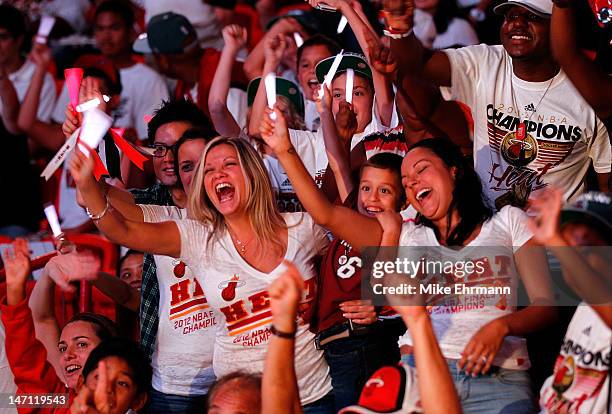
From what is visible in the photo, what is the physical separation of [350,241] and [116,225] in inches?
33.0

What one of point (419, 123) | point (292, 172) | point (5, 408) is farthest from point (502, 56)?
point (5, 408)

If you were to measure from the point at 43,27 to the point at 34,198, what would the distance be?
1.08m

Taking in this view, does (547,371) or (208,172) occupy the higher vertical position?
(208,172)

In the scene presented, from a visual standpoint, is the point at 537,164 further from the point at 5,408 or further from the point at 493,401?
the point at 5,408

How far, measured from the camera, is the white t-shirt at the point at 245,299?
13.6 ft

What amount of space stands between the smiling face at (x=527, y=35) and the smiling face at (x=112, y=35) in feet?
10.9

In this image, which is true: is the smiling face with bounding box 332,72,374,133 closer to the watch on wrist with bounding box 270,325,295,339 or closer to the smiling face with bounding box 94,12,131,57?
the watch on wrist with bounding box 270,325,295,339

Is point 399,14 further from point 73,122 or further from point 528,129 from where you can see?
point 73,122

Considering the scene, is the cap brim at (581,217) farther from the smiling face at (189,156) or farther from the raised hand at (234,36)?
the raised hand at (234,36)

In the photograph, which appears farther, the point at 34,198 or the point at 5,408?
the point at 34,198

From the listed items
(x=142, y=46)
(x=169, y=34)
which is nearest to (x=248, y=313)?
(x=169, y=34)

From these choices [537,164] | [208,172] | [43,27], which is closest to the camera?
[208,172]

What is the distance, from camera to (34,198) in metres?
7.09

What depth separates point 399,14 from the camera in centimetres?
445
